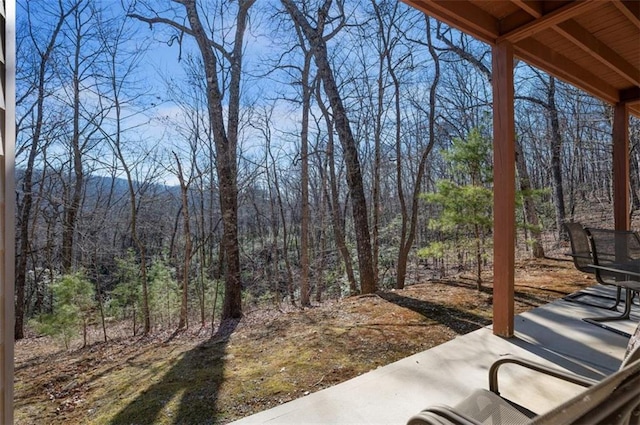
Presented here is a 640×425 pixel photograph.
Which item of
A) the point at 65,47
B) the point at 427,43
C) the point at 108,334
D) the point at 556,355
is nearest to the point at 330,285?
the point at 108,334

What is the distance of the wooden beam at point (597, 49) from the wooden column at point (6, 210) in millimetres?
3233

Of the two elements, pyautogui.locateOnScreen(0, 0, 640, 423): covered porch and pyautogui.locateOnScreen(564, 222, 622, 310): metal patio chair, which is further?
pyautogui.locateOnScreen(564, 222, 622, 310): metal patio chair

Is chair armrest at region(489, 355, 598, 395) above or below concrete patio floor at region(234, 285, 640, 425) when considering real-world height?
above

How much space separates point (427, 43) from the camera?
24.6 feet

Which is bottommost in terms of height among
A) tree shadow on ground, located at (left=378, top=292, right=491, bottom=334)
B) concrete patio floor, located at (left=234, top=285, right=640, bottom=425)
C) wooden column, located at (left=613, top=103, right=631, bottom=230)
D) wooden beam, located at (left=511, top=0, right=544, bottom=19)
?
tree shadow on ground, located at (left=378, top=292, right=491, bottom=334)

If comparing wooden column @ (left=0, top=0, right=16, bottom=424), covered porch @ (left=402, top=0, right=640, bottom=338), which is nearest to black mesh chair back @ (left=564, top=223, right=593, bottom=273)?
covered porch @ (left=402, top=0, right=640, bottom=338)

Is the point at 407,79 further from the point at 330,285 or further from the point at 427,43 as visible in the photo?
the point at 330,285

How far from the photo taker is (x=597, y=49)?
3.04 metres

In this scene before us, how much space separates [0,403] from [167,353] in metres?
3.02

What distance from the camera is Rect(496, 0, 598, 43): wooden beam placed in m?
2.24

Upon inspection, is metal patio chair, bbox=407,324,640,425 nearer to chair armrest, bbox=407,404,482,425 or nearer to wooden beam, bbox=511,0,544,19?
chair armrest, bbox=407,404,482,425

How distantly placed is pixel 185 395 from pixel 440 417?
2.16 m

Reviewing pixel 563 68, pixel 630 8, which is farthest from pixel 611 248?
pixel 630 8

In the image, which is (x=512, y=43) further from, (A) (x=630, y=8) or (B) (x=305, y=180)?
(B) (x=305, y=180)
